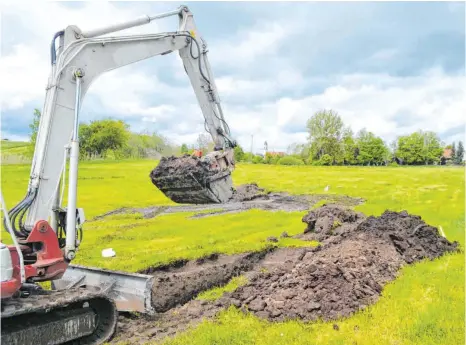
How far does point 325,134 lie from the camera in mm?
73812

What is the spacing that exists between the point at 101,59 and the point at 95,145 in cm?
4196

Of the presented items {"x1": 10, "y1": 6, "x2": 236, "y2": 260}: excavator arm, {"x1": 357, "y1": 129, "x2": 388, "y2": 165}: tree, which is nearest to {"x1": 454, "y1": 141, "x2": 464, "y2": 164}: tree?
{"x1": 357, "y1": 129, "x2": 388, "y2": 165}: tree

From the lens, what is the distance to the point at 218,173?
11.4 m

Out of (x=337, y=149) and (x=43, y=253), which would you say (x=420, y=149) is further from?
(x=43, y=253)

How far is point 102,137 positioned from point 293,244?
39.7 m

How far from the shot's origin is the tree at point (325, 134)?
235ft

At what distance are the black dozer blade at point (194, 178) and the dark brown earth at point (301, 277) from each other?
6.92 ft

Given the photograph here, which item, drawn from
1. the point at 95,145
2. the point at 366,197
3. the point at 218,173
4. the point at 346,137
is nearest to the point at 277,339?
the point at 218,173

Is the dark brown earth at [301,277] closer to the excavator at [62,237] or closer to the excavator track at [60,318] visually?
the excavator track at [60,318]

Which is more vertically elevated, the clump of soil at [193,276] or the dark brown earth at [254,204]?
the dark brown earth at [254,204]

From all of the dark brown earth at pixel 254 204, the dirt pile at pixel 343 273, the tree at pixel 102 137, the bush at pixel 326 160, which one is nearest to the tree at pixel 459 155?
the bush at pixel 326 160

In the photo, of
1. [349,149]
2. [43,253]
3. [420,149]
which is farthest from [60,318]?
[420,149]

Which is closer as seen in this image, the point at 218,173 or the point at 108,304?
the point at 108,304

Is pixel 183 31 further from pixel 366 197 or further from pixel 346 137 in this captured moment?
pixel 346 137
